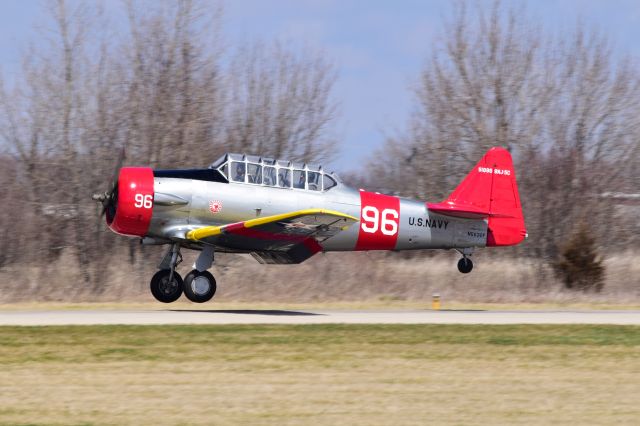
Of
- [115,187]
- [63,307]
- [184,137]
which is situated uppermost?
[184,137]

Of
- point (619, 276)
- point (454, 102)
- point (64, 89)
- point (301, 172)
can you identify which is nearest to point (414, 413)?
point (301, 172)

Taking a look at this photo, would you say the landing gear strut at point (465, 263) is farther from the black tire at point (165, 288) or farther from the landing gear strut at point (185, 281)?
the black tire at point (165, 288)

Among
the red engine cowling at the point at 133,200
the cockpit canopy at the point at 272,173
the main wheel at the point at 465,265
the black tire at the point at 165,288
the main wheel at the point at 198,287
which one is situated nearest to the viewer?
the red engine cowling at the point at 133,200

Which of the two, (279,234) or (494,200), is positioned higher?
(494,200)

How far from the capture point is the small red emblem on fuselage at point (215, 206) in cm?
1714

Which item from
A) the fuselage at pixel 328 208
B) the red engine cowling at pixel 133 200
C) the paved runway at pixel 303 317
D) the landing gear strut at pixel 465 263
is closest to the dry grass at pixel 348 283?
the landing gear strut at pixel 465 263

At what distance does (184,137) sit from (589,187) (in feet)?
37.8

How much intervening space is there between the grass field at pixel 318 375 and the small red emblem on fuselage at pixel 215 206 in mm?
3666

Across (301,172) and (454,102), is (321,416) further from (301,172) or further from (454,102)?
(454,102)

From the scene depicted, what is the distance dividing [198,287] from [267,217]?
1821 millimetres

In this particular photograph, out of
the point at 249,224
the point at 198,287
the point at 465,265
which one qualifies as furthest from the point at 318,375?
the point at 465,265

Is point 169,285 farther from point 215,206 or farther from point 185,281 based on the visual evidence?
point 215,206

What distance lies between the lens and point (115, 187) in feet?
55.8

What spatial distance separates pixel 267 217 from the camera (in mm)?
16359
